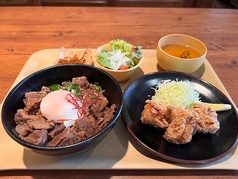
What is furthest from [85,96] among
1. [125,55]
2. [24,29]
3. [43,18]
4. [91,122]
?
[43,18]

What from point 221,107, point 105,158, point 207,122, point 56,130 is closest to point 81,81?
point 56,130

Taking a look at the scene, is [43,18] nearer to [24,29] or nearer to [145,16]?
[24,29]

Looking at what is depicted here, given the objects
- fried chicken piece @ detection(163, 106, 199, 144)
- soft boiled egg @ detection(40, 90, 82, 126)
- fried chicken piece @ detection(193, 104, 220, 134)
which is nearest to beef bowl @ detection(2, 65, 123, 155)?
soft boiled egg @ detection(40, 90, 82, 126)

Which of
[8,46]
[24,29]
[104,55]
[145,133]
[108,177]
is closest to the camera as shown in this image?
[108,177]

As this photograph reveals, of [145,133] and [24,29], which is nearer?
[145,133]

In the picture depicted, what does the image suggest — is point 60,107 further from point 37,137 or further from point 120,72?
point 120,72

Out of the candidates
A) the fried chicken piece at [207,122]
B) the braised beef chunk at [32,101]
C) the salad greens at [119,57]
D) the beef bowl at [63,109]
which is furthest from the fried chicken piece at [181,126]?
the braised beef chunk at [32,101]

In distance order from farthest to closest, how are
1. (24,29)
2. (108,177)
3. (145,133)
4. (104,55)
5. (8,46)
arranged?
(24,29) < (8,46) < (104,55) < (145,133) < (108,177)

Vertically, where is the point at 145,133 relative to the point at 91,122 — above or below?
below
